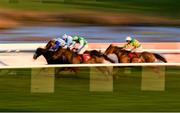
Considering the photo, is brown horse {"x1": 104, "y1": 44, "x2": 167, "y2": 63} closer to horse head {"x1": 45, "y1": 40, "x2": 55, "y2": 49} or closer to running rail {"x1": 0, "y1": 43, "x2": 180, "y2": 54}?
running rail {"x1": 0, "y1": 43, "x2": 180, "y2": 54}

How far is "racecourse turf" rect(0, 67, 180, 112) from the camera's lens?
6168 millimetres

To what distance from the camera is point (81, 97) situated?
265 inches

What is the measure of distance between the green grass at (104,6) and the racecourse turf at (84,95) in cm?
70

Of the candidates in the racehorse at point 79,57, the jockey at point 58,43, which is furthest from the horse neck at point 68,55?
the jockey at point 58,43

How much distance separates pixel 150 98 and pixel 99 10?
1.33 metres

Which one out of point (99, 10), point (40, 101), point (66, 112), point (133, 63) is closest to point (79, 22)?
point (99, 10)

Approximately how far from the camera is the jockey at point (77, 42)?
7266 mm

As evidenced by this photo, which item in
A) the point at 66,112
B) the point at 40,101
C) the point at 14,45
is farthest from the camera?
the point at 14,45

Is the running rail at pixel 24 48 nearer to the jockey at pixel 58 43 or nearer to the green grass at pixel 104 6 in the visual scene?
the jockey at pixel 58 43

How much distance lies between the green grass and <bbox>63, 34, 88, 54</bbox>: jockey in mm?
321

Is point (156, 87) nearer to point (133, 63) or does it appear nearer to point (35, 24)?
point (133, 63)

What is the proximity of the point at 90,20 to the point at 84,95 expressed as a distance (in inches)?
40.9

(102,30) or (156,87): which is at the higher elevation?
(102,30)

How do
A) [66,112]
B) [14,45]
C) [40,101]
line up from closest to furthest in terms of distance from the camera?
1. [66,112]
2. [40,101]
3. [14,45]
